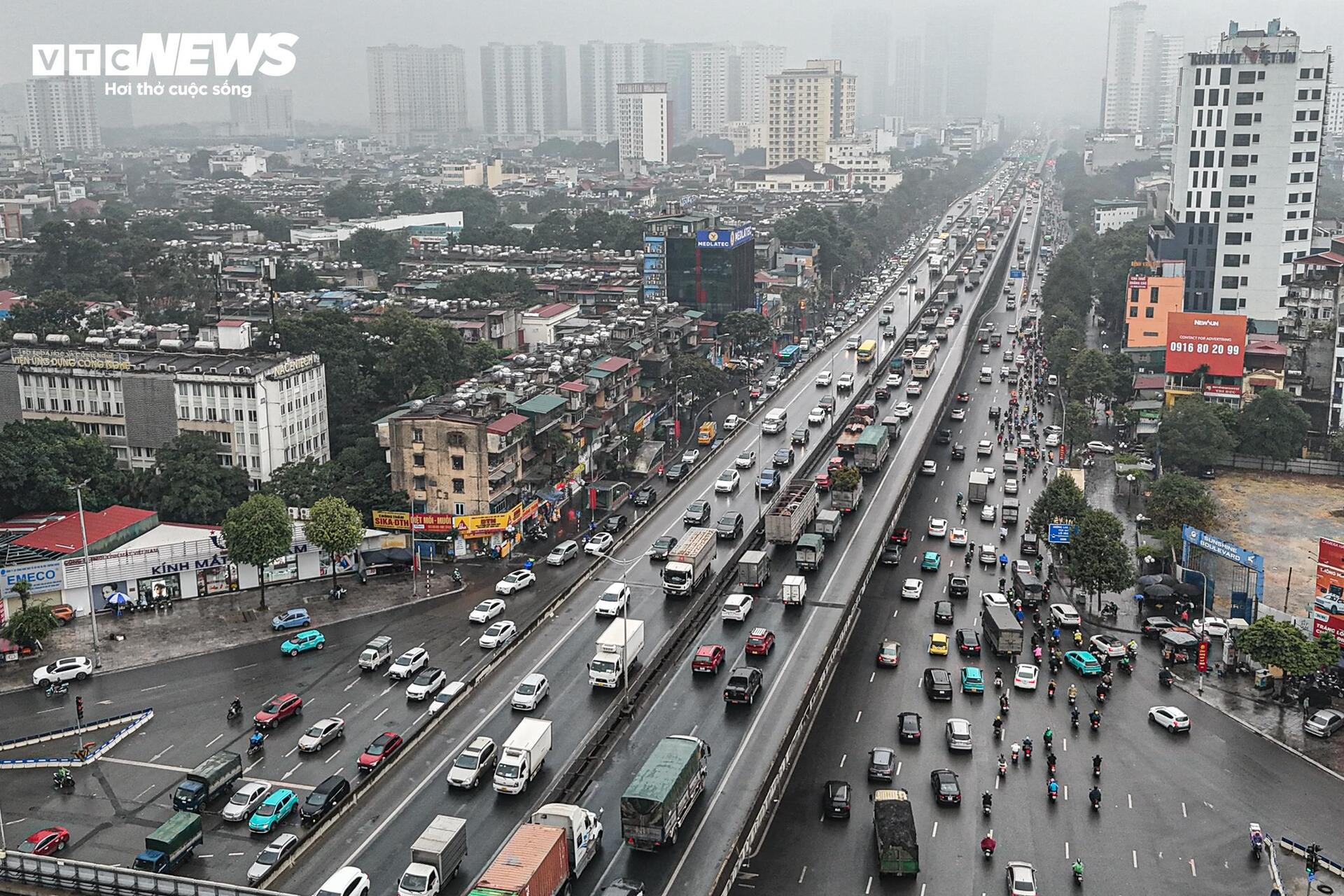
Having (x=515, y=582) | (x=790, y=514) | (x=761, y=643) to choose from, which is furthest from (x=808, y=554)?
(x=515, y=582)

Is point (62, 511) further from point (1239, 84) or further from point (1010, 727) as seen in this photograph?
point (1239, 84)

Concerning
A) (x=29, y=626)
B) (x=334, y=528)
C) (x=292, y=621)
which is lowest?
(x=292, y=621)

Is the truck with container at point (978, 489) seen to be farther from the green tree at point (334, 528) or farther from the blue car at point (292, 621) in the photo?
the blue car at point (292, 621)

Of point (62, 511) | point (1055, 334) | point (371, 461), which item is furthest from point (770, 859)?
point (1055, 334)

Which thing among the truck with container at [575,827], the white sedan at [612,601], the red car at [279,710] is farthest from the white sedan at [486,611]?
the truck with container at [575,827]

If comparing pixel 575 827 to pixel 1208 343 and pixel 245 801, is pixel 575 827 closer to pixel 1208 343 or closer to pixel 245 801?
pixel 245 801

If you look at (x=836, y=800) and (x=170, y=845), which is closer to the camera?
(x=170, y=845)
